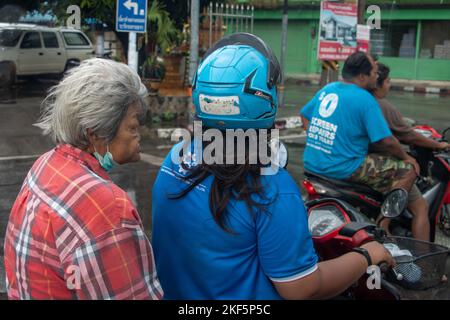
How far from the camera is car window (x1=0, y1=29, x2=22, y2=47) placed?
15930 millimetres

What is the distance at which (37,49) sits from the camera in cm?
1662

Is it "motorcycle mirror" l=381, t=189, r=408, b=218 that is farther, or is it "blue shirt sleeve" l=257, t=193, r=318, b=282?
"motorcycle mirror" l=381, t=189, r=408, b=218

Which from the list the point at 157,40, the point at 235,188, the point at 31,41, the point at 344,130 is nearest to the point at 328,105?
the point at 344,130

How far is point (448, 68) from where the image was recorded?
75.7 ft

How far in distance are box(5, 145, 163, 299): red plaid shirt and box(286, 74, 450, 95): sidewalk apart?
2217 centimetres

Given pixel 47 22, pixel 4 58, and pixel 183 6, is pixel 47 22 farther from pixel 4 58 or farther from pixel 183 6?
pixel 183 6

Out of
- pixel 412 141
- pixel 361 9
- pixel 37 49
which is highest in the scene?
pixel 361 9

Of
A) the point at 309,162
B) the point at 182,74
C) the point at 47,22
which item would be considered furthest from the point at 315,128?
the point at 47,22

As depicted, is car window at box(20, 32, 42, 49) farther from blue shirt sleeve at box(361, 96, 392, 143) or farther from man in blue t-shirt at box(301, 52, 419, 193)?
blue shirt sleeve at box(361, 96, 392, 143)

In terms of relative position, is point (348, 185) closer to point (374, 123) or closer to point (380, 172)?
point (380, 172)

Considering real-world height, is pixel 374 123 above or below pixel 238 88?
below

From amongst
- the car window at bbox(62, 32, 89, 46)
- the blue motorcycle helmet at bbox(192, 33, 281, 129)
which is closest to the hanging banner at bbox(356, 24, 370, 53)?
the car window at bbox(62, 32, 89, 46)

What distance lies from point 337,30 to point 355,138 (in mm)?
8838

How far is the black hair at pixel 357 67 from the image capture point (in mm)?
3898
